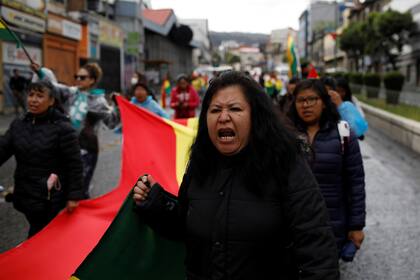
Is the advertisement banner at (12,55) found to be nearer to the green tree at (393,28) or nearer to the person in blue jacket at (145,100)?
the person in blue jacket at (145,100)

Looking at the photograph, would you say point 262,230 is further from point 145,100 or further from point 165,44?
point 165,44

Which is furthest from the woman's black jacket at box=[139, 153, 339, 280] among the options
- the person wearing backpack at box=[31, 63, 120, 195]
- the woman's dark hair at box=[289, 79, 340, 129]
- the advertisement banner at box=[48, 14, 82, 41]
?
the advertisement banner at box=[48, 14, 82, 41]

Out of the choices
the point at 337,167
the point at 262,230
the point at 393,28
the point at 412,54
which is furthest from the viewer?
the point at 412,54

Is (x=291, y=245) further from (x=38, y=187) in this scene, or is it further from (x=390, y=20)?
(x=390, y=20)

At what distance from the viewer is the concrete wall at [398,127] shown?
1238 cm

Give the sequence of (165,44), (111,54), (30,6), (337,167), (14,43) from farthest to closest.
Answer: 1. (165,44)
2. (111,54)
3. (30,6)
4. (14,43)
5. (337,167)

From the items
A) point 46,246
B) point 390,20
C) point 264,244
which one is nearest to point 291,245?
point 264,244

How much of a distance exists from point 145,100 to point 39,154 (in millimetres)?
3388

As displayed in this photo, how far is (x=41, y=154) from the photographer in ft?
13.1

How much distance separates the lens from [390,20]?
43.9 m

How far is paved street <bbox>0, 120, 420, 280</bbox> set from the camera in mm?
4820

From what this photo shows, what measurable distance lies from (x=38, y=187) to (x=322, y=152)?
6.83ft

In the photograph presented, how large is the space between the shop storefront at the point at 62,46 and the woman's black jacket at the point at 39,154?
2058 centimetres

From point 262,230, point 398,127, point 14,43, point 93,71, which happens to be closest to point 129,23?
point 14,43
